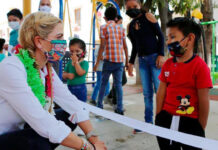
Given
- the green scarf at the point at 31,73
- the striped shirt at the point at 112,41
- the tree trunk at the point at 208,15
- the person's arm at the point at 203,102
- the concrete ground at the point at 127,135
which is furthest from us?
the tree trunk at the point at 208,15

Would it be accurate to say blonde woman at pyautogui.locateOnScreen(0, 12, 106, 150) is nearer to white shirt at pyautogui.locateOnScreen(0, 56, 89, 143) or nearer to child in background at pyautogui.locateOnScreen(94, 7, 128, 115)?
white shirt at pyautogui.locateOnScreen(0, 56, 89, 143)

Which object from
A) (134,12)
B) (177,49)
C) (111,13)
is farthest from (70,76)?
(177,49)

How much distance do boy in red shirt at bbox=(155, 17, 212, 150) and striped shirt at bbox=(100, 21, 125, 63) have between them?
5.23 feet

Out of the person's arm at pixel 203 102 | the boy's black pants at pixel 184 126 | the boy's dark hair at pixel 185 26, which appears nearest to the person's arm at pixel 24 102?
the boy's black pants at pixel 184 126

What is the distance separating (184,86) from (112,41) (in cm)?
193

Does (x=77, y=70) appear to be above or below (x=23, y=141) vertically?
above

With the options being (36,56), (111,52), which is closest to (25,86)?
(36,56)

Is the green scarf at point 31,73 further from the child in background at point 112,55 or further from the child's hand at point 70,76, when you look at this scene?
the child in background at point 112,55

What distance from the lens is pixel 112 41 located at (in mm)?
3248

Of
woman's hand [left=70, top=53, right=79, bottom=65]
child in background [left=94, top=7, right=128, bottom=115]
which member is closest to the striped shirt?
child in background [left=94, top=7, right=128, bottom=115]

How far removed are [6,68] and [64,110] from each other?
0.65 metres

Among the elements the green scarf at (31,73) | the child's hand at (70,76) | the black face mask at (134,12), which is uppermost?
the black face mask at (134,12)

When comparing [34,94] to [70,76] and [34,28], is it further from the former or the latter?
[70,76]

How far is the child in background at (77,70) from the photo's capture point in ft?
8.62
